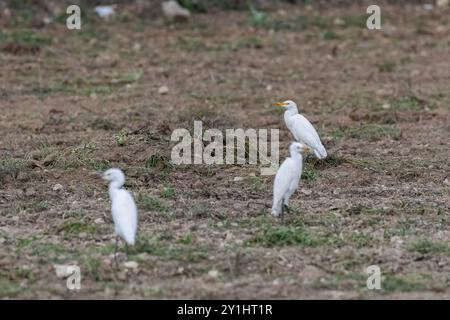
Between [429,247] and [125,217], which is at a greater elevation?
[125,217]

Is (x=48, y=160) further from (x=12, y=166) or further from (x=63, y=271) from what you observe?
(x=63, y=271)

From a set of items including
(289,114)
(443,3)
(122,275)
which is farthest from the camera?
(443,3)

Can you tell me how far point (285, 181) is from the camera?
8008mm

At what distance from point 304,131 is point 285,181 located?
1.71m

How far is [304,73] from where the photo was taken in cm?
1410

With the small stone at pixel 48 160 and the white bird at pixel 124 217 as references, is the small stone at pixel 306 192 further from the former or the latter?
the small stone at pixel 48 160

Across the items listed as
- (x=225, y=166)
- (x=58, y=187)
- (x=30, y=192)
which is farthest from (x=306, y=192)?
(x=30, y=192)

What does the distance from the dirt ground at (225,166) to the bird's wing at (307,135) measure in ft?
0.85

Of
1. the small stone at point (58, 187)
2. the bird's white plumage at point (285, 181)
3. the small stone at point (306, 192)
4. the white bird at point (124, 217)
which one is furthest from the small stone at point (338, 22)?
the white bird at point (124, 217)

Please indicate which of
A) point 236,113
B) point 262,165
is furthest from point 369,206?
point 236,113

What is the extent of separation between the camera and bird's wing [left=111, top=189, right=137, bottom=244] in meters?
7.09

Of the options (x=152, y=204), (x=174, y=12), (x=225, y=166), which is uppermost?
(x=174, y=12)

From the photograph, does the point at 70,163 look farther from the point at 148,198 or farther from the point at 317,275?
the point at 317,275

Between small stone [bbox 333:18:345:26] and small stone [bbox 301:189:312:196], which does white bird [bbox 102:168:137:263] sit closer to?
small stone [bbox 301:189:312:196]
